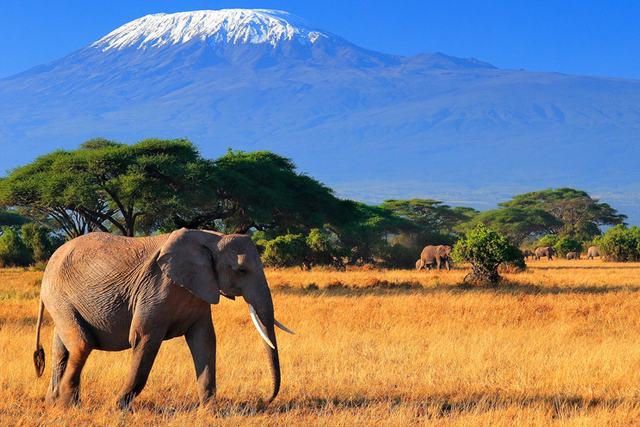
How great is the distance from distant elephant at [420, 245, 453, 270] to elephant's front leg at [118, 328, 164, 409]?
894 inches

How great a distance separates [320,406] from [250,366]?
1690 mm

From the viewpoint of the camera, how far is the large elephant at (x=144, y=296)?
5.85 meters

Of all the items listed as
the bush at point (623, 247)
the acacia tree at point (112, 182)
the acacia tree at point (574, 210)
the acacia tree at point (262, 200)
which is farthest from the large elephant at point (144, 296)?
the acacia tree at point (574, 210)

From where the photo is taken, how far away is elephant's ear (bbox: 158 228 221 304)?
228 inches

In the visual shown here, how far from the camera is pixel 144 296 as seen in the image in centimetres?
589

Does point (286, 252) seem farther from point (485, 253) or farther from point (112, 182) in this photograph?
point (485, 253)

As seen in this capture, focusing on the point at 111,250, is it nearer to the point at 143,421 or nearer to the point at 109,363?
the point at 143,421

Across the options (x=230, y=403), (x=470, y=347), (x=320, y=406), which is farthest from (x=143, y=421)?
(x=470, y=347)

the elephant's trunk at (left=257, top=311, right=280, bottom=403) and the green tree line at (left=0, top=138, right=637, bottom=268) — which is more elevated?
the green tree line at (left=0, top=138, right=637, bottom=268)

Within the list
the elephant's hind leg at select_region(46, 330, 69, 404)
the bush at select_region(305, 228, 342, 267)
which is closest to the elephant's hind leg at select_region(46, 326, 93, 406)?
the elephant's hind leg at select_region(46, 330, 69, 404)

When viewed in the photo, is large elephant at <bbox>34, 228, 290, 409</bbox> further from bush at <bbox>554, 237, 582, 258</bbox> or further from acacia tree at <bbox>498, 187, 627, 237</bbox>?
acacia tree at <bbox>498, 187, 627, 237</bbox>

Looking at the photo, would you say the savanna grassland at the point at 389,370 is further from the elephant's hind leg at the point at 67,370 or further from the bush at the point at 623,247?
the bush at the point at 623,247

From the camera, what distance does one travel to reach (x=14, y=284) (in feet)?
68.4

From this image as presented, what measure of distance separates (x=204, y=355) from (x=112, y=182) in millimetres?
15868
